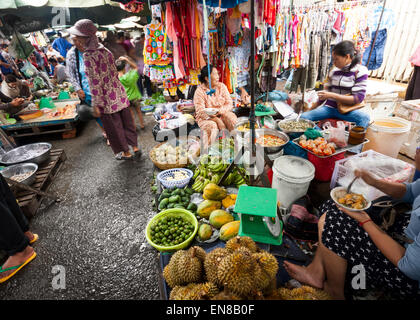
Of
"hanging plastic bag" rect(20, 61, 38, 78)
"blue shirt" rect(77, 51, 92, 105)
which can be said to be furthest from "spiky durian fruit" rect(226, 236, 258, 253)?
"hanging plastic bag" rect(20, 61, 38, 78)

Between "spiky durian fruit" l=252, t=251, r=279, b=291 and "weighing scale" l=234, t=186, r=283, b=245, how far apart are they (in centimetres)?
45

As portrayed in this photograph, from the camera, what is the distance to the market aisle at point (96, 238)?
2.04m

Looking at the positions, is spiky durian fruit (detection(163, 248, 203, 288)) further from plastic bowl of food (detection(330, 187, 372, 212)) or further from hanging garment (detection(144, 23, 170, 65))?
hanging garment (detection(144, 23, 170, 65))

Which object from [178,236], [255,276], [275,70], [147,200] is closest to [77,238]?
[147,200]

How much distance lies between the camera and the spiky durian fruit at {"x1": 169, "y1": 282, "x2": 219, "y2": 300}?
1202mm

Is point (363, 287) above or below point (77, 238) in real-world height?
above

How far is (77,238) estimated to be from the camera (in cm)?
260

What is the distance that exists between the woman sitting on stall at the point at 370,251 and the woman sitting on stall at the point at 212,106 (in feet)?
8.30

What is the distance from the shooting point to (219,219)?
228 centimetres

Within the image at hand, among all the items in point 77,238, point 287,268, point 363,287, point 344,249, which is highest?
point 344,249

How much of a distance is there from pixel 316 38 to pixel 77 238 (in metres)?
6.40

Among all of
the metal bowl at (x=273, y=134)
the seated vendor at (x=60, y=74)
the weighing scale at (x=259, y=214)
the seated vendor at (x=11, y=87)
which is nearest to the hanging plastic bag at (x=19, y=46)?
the seated vendor at (x=11, y=87)

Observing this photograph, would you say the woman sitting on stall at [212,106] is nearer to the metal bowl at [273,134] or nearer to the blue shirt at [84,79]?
the metal bowl at [273,134]
